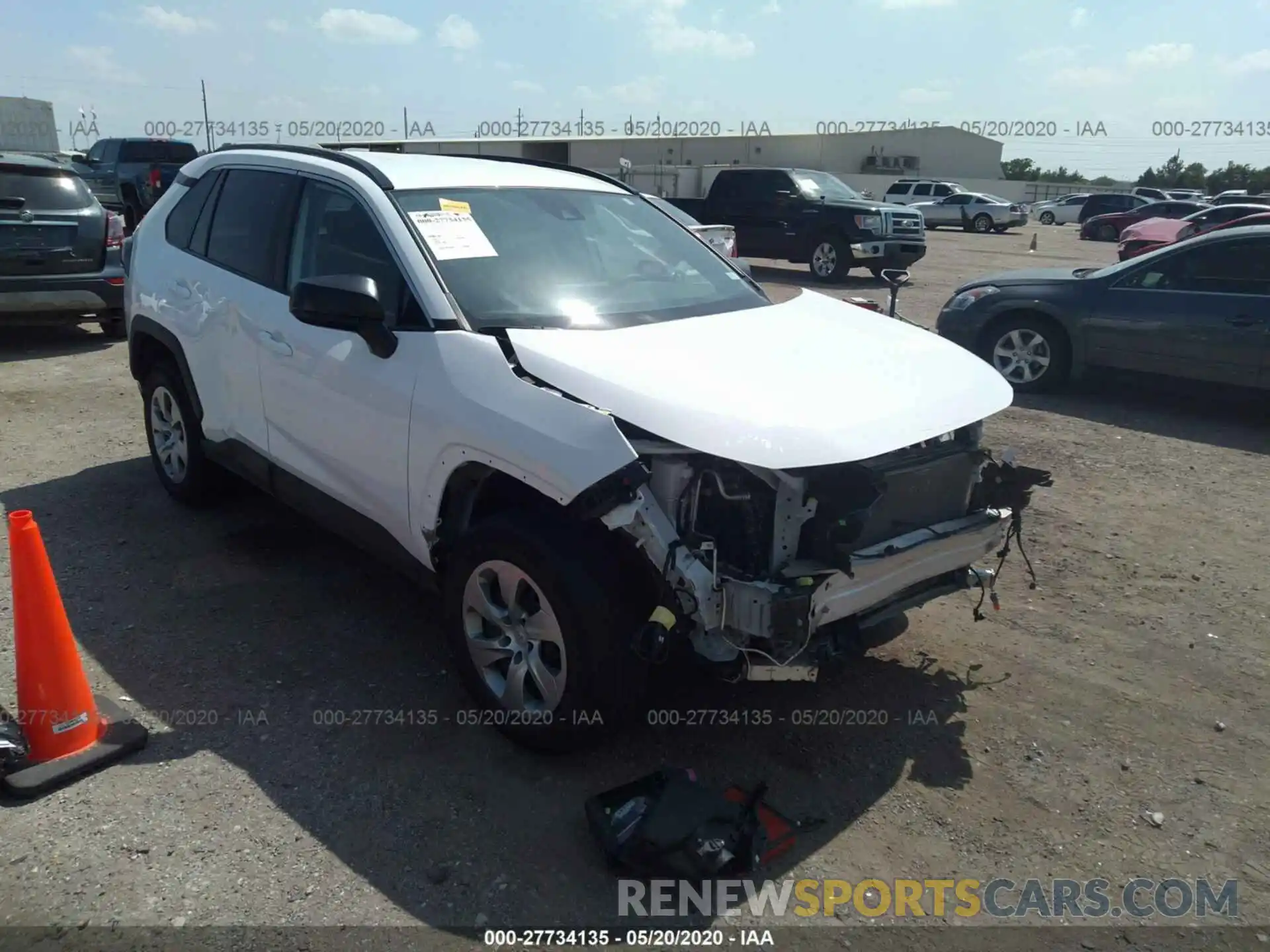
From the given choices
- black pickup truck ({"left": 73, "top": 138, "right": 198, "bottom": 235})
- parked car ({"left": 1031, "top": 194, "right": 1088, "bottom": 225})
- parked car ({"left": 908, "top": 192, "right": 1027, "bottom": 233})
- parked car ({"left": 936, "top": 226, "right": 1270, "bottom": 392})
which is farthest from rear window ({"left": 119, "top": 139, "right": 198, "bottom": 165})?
parked car ({"left": 1031, "top": 194, "right": 1088, "bottom": 225})

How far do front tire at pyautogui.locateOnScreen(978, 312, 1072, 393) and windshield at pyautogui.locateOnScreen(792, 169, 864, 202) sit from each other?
363 inches

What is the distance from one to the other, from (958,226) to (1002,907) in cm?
3790

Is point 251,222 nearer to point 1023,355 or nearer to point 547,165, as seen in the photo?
point 547,165

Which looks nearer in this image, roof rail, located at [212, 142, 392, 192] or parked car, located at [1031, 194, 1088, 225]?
roof rail, located at [212, 142, 392, 192]

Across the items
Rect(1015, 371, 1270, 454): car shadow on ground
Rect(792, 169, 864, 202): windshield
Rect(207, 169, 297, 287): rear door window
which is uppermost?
Rect(792, 169, 864, 202): windshield

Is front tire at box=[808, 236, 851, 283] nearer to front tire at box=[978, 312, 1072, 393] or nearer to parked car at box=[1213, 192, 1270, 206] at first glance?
front tire at box=[978, 312, 1072, 393]

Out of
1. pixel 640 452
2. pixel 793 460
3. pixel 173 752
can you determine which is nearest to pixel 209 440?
pixel 173 752

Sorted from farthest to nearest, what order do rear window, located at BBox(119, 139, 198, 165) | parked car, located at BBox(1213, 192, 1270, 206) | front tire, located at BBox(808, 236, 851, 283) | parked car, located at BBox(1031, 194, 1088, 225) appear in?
parked car, located at BBox(1031, 194, 1088, 225) → parked car, located at BBox(1213, 192, 1270, 206) → rear window, located at BBox(119, 139, 198, 165) → front tire, located at BBox(808, 236, 851, 283)

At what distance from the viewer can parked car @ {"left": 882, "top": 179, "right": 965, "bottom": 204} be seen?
37188 mm

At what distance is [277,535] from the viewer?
5.22 metres

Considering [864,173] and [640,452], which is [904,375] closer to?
[640,452]

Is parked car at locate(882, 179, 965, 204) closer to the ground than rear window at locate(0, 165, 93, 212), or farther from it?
farther from it

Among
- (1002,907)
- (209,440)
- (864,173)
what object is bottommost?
(1002,907)
